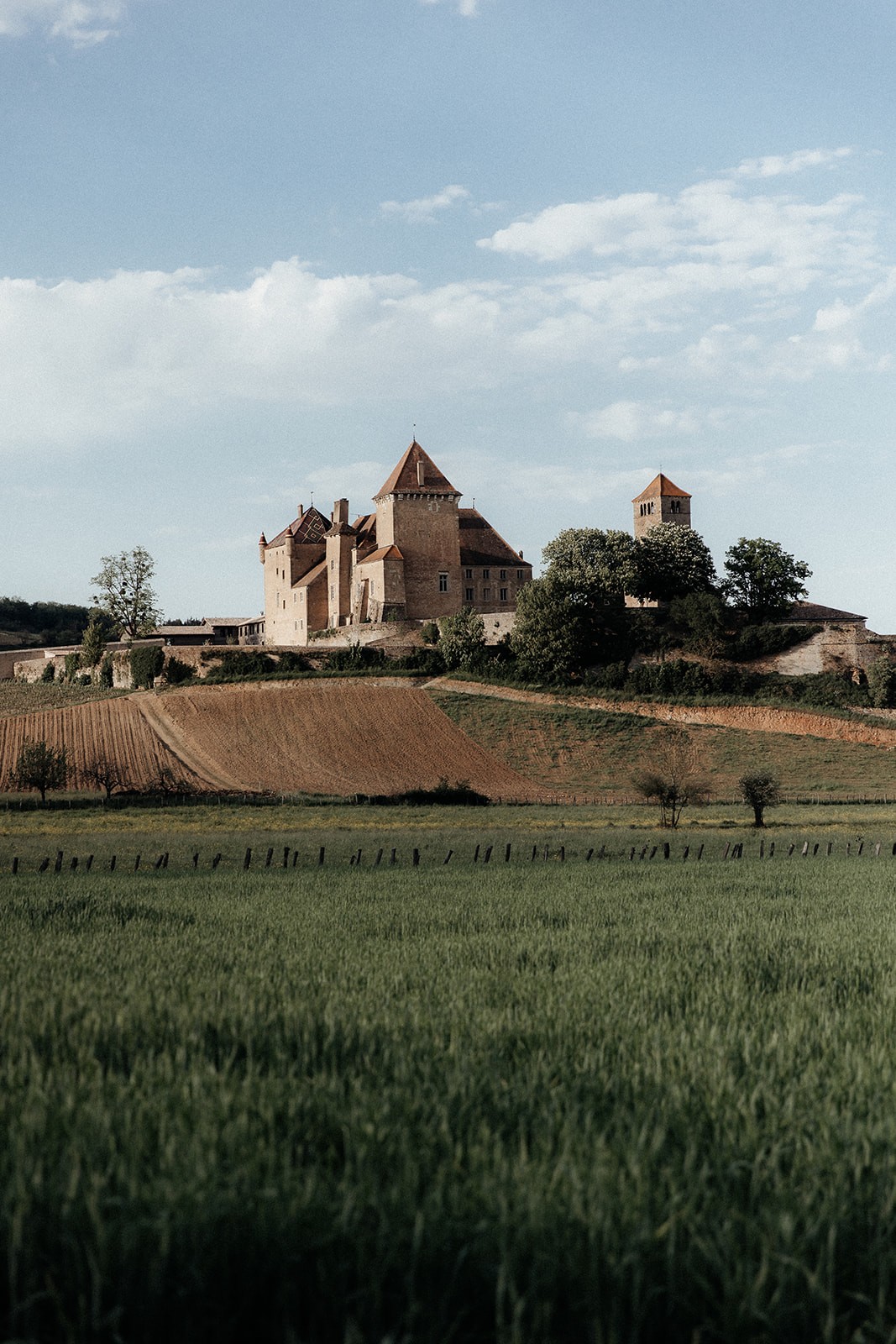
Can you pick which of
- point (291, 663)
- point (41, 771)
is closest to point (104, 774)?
point (41, 771)

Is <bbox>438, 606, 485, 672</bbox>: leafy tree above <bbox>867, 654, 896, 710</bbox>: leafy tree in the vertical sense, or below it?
above

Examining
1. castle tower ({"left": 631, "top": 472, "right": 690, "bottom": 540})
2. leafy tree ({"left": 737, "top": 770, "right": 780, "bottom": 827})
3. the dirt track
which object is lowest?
leafy tree ({"left": 737, "top": 770, "right": 780, "bottom": 827})

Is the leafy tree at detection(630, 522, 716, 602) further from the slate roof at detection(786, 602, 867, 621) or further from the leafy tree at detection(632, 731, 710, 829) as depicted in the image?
the leafy tree at detection(632, 731, 710, 829)

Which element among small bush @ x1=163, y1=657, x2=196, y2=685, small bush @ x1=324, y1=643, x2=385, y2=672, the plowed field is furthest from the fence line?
small bush @ x1=324, y1=643, x2=385, y2=672

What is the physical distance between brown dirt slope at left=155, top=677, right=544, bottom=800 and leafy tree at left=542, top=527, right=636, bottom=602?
14.3 m

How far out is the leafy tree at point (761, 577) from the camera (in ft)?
278

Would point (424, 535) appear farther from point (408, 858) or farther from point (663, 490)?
point (408, 858)

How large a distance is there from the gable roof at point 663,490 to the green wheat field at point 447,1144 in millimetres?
96457

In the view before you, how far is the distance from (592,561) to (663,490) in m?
19.6

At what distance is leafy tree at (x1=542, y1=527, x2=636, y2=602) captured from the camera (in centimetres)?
8106

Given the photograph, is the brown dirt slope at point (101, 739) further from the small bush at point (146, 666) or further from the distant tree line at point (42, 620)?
the distant tree line at point (42, 620)

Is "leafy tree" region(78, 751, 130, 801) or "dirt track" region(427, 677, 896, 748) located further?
"dirt track" region(427, 677, 896, 748)

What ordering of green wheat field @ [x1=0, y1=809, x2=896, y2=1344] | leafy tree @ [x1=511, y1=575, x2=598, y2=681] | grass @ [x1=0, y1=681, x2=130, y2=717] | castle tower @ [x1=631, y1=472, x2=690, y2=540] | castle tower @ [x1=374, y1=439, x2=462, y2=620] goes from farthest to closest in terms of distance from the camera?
castle tower @ [x1=631, y1=472, x2=690, y2=540] → castle tower @ [x1=374, y1=439, x2=462, y2=620] → leafy tree @ [x1=511, y1=575, x2=598, y2=681] → grass @ [x1=0, y1=681, x2=130, y2=717] → green wheat field @ [x1=0, y1=809, x2=896, y2=1344]

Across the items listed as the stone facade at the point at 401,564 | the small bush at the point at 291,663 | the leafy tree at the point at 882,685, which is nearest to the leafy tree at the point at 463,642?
the stone facade at the point at 401,564
